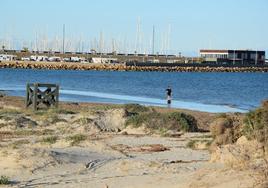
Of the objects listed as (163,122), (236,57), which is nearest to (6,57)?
(236,57)

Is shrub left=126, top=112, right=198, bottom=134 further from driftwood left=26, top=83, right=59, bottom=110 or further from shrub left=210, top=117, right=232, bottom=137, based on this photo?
driftwood left=26, top=83, right=59, bottom=110

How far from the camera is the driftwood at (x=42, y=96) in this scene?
27078 millimetres

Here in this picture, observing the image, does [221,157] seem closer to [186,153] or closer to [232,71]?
[186,153]

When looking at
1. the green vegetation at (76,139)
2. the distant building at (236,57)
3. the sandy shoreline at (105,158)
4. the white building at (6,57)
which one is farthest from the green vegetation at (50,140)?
the white building at (6,57)

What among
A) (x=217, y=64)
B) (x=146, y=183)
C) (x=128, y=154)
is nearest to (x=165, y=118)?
(x=128, y=154)

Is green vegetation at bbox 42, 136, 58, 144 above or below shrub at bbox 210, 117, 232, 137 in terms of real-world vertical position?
below

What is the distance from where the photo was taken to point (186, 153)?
603 inches

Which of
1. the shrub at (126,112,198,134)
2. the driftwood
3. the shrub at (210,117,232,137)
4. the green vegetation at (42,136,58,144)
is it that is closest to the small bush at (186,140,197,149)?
the shrub at (210,117,232,137)

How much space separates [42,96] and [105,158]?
521 inches

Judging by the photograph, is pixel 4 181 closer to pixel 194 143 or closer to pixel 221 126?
pixel 221 126

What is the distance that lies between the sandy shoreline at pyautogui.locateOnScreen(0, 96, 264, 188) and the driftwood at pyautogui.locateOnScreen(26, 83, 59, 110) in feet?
17.1

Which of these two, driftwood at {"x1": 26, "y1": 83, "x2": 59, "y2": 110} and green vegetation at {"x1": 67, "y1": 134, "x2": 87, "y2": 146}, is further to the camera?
driftwood at {"x1": 26, "y1": 83, "x2": 59, "y2": 110}

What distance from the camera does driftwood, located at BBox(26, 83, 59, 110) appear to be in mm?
27078

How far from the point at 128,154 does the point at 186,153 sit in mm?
1297
